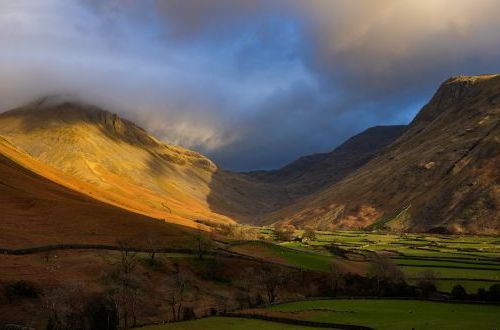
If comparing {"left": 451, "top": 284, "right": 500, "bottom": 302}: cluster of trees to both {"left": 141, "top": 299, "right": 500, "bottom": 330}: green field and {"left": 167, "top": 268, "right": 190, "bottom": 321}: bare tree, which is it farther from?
{"left": 167, "top": 268, "right": 190, "bottom": 321}: bare tree

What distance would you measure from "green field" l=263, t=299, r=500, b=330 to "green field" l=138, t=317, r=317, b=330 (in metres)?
3.56

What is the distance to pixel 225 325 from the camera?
49031 millimetres

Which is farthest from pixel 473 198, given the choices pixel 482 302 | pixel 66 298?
pixel 66 298

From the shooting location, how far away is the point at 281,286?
8288 centimetres

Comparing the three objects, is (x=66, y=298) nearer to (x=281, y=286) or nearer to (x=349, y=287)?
(x=281, y=286)

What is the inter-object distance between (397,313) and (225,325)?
56.5 ft

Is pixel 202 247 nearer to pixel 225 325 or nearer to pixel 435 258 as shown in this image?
pixel 225 325

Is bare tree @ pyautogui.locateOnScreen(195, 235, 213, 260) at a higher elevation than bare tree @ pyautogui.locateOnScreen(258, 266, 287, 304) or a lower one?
higher

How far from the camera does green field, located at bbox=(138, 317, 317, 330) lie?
156ft

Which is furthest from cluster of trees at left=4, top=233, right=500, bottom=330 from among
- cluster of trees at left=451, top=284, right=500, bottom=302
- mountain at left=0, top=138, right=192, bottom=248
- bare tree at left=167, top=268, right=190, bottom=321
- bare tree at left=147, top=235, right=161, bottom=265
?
mountain at left=0, top=138, right=192, bottom=248

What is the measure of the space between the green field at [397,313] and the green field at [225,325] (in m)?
3.56

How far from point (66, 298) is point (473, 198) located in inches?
6818

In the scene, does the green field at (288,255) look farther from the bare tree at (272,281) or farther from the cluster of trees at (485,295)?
the cluster of trees at (485,295)

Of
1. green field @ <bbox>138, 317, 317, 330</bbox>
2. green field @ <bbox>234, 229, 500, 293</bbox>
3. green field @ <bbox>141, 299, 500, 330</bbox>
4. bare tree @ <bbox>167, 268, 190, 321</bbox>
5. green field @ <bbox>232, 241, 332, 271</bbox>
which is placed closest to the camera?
green field @ <bbox>141, 299, 500, 330</bbox>
